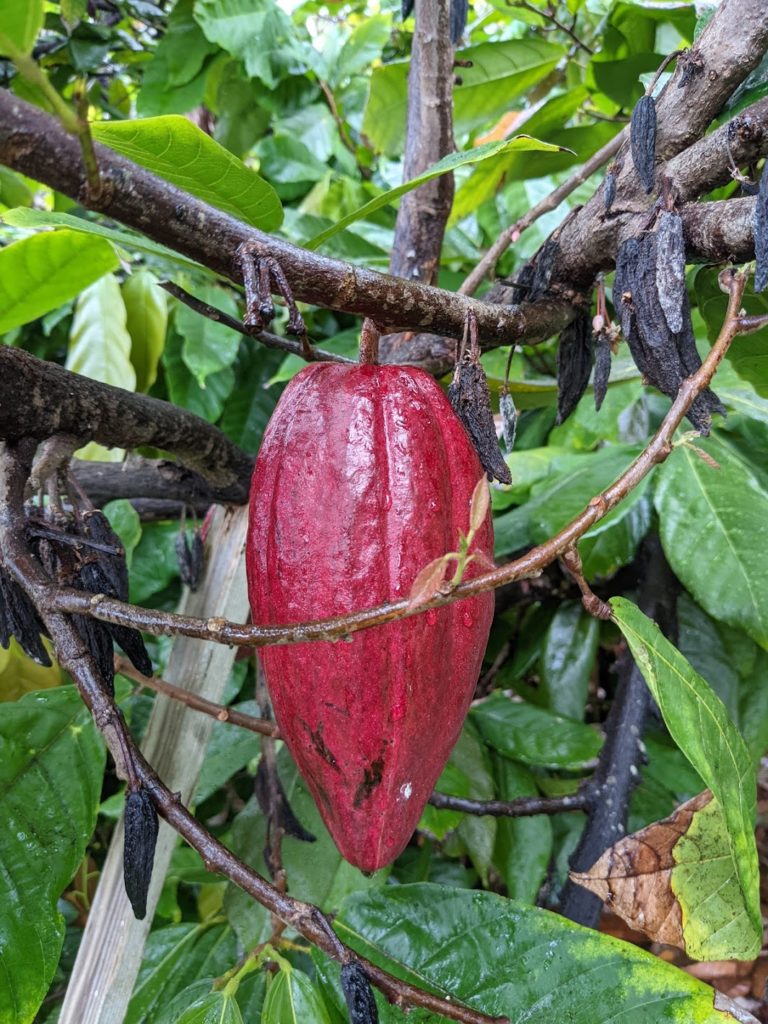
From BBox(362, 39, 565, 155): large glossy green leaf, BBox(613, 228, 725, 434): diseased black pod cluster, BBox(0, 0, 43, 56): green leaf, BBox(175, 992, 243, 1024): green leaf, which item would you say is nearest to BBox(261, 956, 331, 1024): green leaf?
BBox(175, 992, 243, 1024): green leaf

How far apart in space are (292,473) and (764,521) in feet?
2.00

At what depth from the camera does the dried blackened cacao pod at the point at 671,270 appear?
18.6 inches

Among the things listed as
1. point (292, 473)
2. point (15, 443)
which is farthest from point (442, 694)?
point (15, 443)

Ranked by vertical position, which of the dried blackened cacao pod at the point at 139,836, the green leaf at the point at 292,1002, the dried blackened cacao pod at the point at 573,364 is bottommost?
the green leaf at the point at 292,1002

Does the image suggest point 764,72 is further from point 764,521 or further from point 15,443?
point 15,443

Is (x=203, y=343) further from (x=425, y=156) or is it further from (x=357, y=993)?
(x=357, y=993)

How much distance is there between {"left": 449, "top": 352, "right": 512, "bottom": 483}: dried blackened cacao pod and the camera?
0.51 meters

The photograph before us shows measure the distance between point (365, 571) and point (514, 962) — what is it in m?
0.32

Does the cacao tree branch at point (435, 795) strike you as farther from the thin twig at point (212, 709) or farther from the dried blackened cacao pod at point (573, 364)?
the dried blackened cacao pod at point (573, 364)

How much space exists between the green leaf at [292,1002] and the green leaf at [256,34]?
140cm

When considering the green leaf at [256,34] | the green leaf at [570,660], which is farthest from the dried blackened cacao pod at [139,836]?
the green leaf at [256,34]

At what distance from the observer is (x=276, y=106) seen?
164cm

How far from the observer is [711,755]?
0.52m

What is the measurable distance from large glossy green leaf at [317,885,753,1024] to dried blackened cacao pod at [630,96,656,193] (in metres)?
0.51
